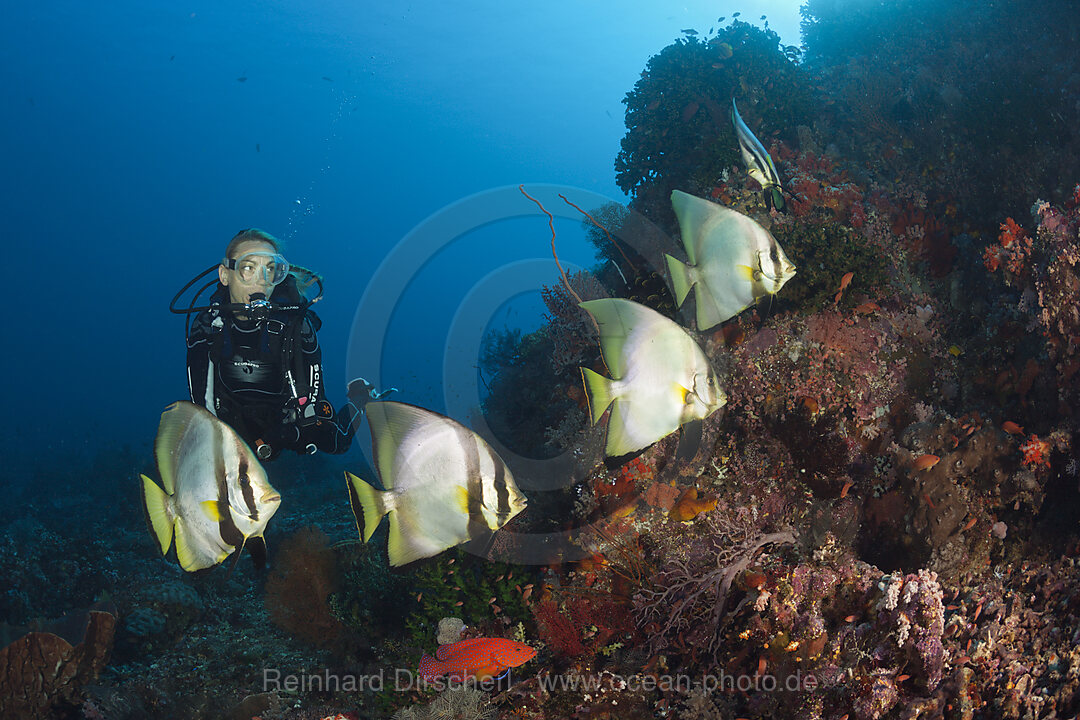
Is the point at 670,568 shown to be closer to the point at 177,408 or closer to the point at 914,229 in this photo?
the point at 177,408

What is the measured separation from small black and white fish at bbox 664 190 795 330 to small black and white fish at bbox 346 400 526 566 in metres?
1.37

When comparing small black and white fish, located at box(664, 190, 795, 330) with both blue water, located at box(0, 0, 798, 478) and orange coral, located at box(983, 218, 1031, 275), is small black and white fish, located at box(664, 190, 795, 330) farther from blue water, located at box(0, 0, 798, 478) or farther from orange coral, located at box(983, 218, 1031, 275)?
blue water, located at box(0, 0, 798, 478)

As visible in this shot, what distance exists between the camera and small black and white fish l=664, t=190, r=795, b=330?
272cm

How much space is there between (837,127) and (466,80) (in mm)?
91929

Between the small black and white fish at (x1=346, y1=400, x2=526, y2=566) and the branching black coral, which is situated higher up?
the small black and white fish at (x1=346, y1=400, x2=526, y2=566)

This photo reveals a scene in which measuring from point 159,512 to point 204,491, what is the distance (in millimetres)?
310

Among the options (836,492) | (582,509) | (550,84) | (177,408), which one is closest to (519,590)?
(582,509)

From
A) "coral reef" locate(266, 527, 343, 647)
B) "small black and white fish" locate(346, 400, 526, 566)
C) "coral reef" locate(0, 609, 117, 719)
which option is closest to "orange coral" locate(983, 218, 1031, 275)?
"small black and white fish" locate(346, 400, 526, 566)

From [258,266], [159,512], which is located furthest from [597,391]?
[258,266]

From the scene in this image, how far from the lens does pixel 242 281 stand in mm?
4625

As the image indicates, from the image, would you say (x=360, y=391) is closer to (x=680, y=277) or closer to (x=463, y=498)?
(x=463, y=498)

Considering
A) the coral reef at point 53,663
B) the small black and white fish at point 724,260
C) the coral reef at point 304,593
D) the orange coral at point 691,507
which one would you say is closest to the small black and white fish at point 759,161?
the small black and white fish at point 724,260

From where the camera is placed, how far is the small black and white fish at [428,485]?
2273mm

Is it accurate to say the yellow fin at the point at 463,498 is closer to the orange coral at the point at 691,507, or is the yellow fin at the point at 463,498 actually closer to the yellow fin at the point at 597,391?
the yellow fin at the point at 597,391
